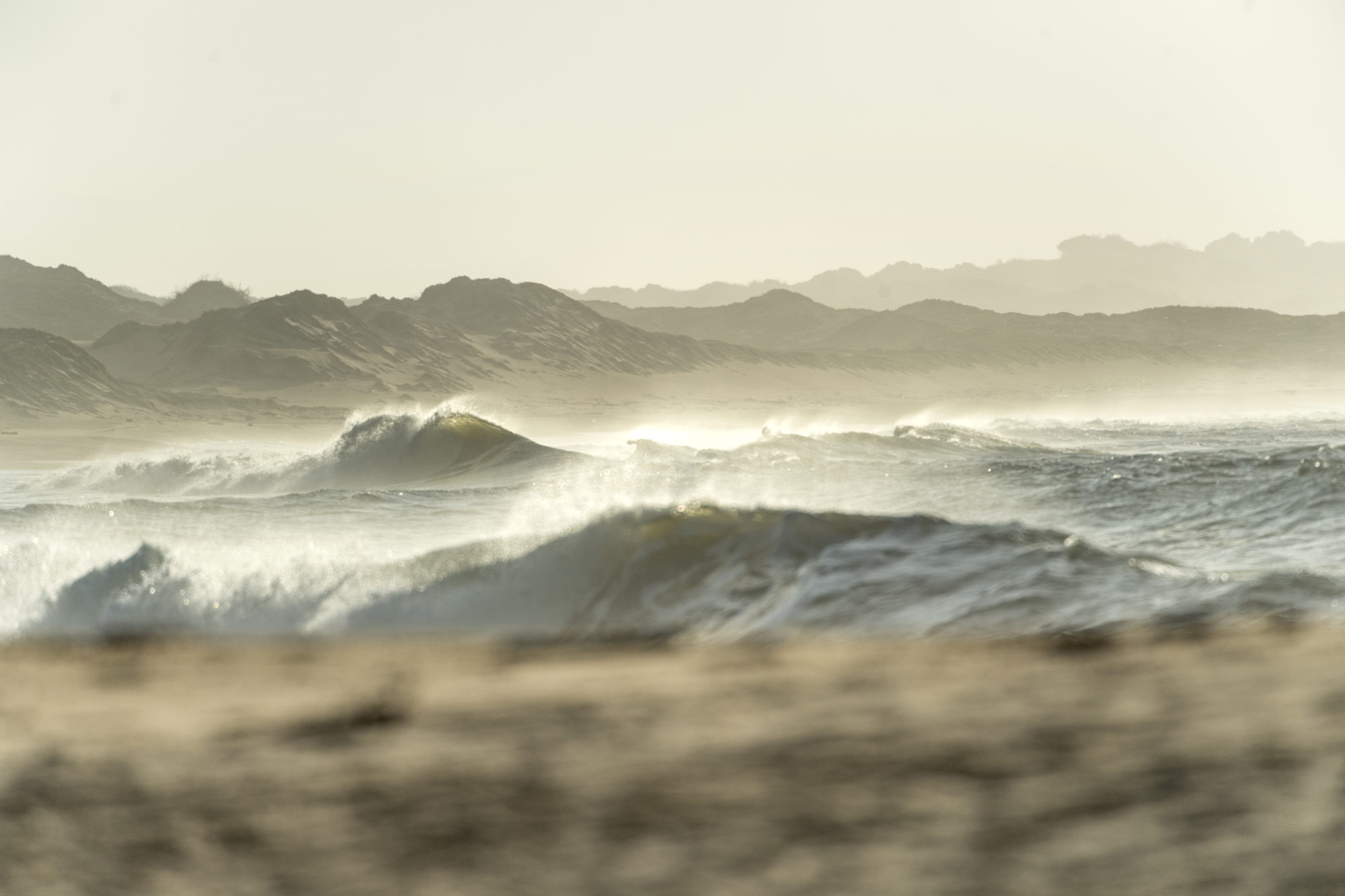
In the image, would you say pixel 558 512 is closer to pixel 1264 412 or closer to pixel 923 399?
pixel 1264 412

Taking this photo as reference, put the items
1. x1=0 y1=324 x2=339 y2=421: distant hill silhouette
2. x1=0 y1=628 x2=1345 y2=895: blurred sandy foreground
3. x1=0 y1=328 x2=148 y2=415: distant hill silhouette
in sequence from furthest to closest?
x1=0 y1=328 x2=148 y2=415: distant hill silhouette
x1=0 y1=324 x2=339 y2=421: distant hill silhouette
x1=0 y1=628 x2=1345 y2=895: blurred sandy foreground

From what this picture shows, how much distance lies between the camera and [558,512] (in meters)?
8.84

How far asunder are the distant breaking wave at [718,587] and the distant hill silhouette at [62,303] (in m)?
96.5

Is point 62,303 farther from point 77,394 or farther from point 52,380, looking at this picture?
point 77,394

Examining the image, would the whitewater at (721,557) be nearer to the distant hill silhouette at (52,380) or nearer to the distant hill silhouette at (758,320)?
the distant hill silhouette at (52,380)

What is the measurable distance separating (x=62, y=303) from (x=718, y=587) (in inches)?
4397

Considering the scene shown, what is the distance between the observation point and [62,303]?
102250mm

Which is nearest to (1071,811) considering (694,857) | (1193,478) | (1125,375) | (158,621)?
(694,857)

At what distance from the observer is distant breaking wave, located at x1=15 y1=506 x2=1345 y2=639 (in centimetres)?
510

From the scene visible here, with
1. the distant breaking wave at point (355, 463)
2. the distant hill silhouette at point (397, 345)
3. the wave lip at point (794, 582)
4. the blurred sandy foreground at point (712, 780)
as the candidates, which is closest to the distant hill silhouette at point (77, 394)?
the distant hill silhouette at point (397, 345)

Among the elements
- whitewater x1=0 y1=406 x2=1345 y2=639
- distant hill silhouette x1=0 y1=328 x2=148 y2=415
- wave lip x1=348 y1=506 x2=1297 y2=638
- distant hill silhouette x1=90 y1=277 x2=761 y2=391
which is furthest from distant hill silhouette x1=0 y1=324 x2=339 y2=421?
wave lip x1=348 y1=506 x2=1297 y2=638

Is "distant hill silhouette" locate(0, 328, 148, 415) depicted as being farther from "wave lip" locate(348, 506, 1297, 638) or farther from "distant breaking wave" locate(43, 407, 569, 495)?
"wave lip" locate(348, 506, 1297, 638)

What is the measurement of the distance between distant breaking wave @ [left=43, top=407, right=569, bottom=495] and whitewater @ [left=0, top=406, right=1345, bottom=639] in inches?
253

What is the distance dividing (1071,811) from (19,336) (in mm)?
59719
